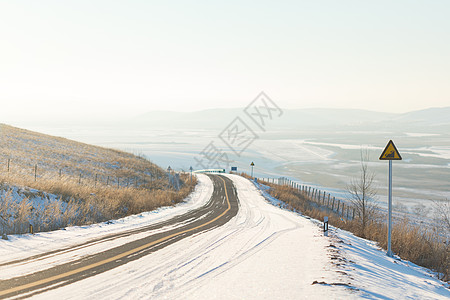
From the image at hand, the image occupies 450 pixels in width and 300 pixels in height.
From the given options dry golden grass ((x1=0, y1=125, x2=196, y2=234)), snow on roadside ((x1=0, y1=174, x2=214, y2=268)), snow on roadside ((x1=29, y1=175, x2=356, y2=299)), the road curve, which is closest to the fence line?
dry golden grass ((x1=0, y1=125, x2=196, y2=234))

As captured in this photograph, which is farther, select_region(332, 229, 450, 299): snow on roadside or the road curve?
select_region(332, 229, 450, 299): snow on roadside

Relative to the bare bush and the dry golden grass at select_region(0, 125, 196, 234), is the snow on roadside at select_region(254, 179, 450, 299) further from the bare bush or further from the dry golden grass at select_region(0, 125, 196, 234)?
the dry golden grass at select_region(0, 125, 196, 234)

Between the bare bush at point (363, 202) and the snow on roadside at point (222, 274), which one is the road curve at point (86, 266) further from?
the bare bush at point (363, 202)

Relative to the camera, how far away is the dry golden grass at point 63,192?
36.2ft

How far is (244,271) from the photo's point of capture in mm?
7387

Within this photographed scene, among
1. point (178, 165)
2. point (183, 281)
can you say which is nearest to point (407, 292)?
point (183, 281)

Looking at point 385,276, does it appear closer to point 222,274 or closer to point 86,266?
point 222,274

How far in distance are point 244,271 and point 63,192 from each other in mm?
10702

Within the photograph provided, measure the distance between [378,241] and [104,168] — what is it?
97.9 feet

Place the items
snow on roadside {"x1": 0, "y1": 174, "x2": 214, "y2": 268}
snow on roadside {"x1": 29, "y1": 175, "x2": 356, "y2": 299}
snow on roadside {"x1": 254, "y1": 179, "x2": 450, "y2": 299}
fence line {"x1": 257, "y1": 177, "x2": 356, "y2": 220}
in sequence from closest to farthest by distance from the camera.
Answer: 1. snow on roadside {"x1": 29, "y1": 175, "x2": 356, "y2": 299}
2. snow on roadside {"x1": 254, "y1": 179, "x2": 450, "y2": 299}
3. snow on roadside {"x1": 0, "y1": 174, "x2": 214, "y2": 268}
4. fence line {"x1": 257, "y1": 177, "x2": 356, "y2": 220}

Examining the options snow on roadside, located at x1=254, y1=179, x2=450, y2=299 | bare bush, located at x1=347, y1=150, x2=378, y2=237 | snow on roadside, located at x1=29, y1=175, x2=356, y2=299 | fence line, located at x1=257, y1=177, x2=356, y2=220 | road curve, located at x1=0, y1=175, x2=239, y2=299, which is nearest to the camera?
road curve, located at x1=0, y1=175, x2=239, y2=299

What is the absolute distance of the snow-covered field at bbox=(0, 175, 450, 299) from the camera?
5918 millimetres

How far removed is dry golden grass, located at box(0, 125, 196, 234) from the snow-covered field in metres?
1.28

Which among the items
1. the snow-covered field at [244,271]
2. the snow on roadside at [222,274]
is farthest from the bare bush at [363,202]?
the snow on roadside at [222,274]
